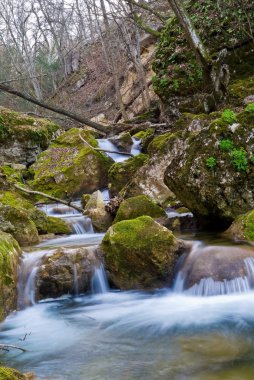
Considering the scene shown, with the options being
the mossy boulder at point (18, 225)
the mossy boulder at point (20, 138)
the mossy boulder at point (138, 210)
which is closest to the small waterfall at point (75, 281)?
the mossy boulder at point (18, 225)

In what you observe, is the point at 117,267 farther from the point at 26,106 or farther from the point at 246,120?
the point at 26,106

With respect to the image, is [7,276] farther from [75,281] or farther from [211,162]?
[211,162]

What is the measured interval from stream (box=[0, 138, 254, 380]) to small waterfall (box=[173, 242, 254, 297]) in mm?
18

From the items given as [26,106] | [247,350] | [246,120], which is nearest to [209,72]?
[246,120]

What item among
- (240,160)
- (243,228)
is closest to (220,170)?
(240,160)

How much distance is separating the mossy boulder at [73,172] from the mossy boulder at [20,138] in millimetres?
1243

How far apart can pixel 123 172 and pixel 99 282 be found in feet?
17.0

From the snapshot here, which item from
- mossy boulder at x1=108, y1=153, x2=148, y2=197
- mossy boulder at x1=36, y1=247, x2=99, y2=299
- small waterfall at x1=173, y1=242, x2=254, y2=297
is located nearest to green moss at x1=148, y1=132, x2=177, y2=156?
mossy boulder at x1=108, y1=153, x2=148, y2=197

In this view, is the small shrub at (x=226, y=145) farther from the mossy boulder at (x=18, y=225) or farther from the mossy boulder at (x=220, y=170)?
the mossy boulder at (x=18, y=225)

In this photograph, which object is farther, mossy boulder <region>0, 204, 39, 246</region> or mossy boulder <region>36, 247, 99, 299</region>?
mossy boulder <region>0, 204, 39, 246</region>

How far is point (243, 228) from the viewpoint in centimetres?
614

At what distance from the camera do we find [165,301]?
17.6 ft

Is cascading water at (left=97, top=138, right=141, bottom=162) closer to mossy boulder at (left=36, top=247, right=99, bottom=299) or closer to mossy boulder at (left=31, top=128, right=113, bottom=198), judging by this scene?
mossy boulder at (left=31, top=128, right=113, bottom=198)

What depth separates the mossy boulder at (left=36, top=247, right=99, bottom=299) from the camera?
570 cm
